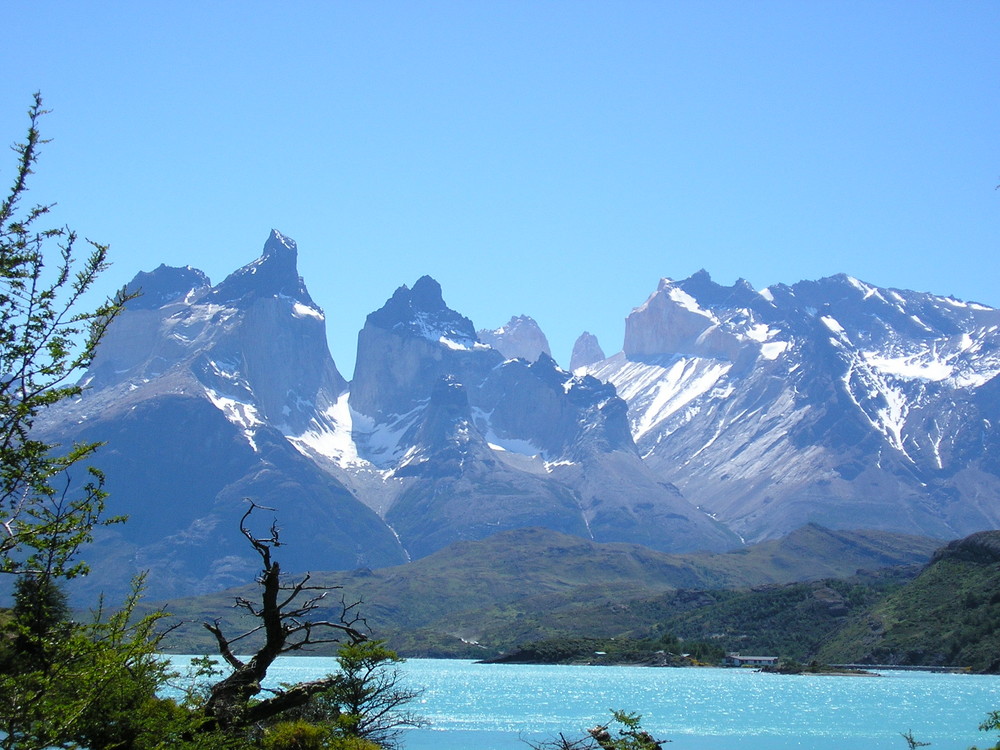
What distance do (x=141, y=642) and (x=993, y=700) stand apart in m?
154

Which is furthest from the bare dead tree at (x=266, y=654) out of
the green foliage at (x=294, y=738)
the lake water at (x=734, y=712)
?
the lake water at (x=734, y=712)

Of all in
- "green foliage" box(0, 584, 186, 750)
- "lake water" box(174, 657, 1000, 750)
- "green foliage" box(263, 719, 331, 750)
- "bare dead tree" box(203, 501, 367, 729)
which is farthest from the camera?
"lake water" box(174, 657, 1000, 750)

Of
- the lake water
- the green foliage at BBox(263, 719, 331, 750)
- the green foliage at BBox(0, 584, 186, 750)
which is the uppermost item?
the green foliage at BBox(0, 584, 186, 750)

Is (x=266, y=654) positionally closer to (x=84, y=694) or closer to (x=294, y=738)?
(x=84, y=694)

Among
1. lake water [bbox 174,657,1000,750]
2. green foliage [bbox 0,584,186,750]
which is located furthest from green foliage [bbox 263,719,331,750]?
lake water [bbox 174,657,1000,750]

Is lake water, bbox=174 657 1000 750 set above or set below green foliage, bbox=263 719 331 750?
below

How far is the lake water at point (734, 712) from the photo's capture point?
11650 cm

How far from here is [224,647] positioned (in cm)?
2272

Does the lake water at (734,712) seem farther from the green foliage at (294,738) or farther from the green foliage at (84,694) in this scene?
the green foliage at (84,694)

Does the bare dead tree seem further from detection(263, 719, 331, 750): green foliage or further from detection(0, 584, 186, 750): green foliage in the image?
detection(263, 719, 331, 750): green foliage

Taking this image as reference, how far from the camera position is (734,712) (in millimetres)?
149000

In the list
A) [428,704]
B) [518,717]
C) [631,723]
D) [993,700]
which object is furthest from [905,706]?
[631,723]

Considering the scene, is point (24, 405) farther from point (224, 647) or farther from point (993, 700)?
point (993, 700)

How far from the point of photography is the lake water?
11650 centimetres
